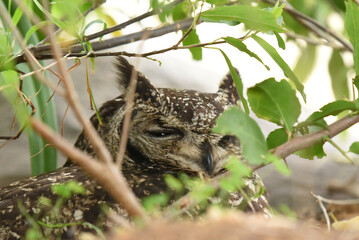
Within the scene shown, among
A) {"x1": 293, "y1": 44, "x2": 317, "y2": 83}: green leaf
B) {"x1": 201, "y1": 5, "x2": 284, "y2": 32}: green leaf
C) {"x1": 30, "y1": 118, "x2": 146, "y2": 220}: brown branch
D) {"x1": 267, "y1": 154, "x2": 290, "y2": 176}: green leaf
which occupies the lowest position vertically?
{"x1": 293, "y1": 44, "x2": 317, "y2": 83}: green leaf

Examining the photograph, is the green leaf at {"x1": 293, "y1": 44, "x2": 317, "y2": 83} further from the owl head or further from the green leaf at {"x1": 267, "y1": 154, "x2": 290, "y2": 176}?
the green leaf at {"x1": 267, "y1": 154, "x2": 290, "y2": 176}

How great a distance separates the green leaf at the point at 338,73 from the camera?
10.2 feet

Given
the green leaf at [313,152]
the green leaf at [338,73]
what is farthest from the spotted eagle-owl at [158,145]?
the green leaf at [338,73]

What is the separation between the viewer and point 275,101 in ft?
4.83

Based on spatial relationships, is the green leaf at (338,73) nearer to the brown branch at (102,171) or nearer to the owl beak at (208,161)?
the owl beak at (208,161)

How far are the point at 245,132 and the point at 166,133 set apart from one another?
2.88ft

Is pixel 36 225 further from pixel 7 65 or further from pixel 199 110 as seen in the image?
pixel 199 110

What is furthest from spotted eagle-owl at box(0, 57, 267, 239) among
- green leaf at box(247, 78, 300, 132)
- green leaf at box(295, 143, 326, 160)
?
green leaf at box(247, 78, 300, 132)

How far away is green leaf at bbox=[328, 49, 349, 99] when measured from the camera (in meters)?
3.11

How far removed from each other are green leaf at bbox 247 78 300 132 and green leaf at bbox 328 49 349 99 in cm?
172

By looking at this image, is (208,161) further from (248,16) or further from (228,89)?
(248,16)

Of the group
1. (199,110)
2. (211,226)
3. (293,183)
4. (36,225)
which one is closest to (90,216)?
(36,225)

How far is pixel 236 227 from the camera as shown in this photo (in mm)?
843

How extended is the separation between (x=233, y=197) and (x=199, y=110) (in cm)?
35
